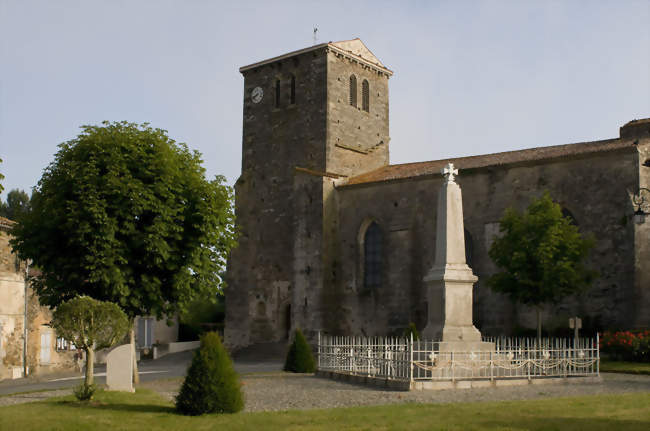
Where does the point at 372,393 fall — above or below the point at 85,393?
below

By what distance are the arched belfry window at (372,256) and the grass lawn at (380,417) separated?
23.2m

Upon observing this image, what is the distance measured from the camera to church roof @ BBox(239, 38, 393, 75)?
4350 centimetres

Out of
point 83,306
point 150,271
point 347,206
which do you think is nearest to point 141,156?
point 150,271

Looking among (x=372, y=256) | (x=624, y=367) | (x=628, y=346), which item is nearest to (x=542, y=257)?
(x=628, y=346)

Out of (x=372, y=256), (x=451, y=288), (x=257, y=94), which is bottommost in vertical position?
(x=451, y=288)

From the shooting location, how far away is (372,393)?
16.9m

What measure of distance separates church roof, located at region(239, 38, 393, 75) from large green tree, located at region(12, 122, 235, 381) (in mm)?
22083

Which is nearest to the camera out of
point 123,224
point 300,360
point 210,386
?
point 210,386

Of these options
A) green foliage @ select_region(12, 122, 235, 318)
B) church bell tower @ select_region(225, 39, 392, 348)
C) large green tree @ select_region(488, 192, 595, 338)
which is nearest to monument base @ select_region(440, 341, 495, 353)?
green foliage @ select_region(12, 122, 235, 318)

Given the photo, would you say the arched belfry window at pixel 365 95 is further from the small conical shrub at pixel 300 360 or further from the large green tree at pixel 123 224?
the large green tree at pixel 123 224

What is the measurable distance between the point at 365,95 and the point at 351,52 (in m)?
2.76

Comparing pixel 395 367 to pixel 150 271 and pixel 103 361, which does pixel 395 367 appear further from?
pixel 103 361

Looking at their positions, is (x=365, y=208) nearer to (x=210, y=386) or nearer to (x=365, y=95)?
(x=365, y=95)

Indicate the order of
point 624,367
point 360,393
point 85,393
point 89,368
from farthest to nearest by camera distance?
1. point 624,367
2. point 360,393
3. point 89,368
4. point 85,393
